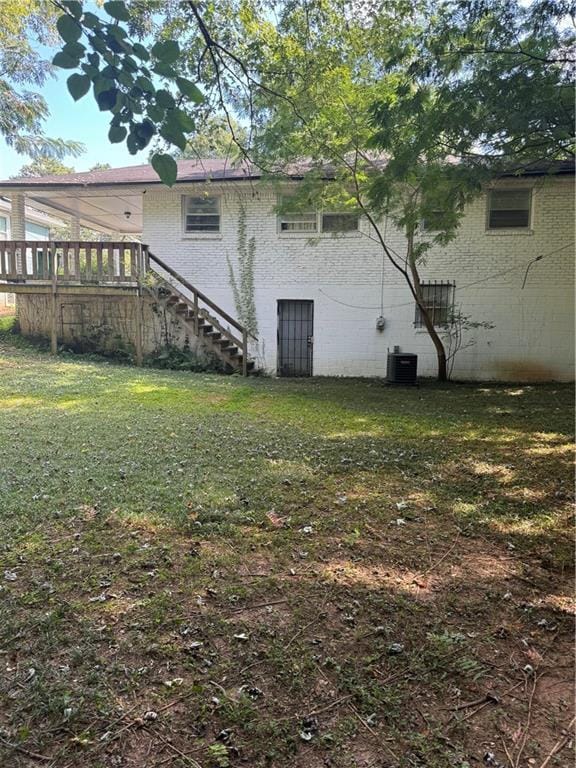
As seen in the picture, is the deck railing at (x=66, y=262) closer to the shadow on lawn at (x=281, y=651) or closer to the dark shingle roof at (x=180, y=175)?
the dark shingle roof at (x=180, y=175)

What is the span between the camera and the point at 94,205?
49.4ft

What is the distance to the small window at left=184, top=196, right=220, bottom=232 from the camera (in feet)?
41.2

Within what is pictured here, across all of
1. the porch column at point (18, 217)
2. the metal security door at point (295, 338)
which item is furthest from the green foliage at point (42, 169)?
the metal security door at point (295, 338)

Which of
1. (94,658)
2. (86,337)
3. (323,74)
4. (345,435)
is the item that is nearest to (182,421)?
(345,435)

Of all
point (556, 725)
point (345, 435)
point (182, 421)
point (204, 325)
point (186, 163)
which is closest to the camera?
point (556, 725)

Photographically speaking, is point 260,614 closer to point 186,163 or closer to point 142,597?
point 142,597

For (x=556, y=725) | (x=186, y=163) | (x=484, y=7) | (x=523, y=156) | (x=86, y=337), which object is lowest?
(x=556, y=725)

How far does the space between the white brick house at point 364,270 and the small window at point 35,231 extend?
1057 centimetres

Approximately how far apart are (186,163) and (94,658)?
14.9m

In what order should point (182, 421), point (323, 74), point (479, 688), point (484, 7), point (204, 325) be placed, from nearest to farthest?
point (479, 688) → point (484, 7) → point (182, 421) → point (323, 74) → point (204, 325)

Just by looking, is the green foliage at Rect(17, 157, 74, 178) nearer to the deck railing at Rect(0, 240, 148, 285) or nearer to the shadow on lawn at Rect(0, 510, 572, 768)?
the deck railing at Rect(0, 240, 148, 285)

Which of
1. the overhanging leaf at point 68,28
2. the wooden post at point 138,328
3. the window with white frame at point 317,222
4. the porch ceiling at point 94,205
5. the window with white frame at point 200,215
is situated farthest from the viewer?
the porch ceiling at point 94,205

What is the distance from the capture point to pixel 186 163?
47.5 ft

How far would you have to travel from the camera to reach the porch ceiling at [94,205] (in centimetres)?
1287
